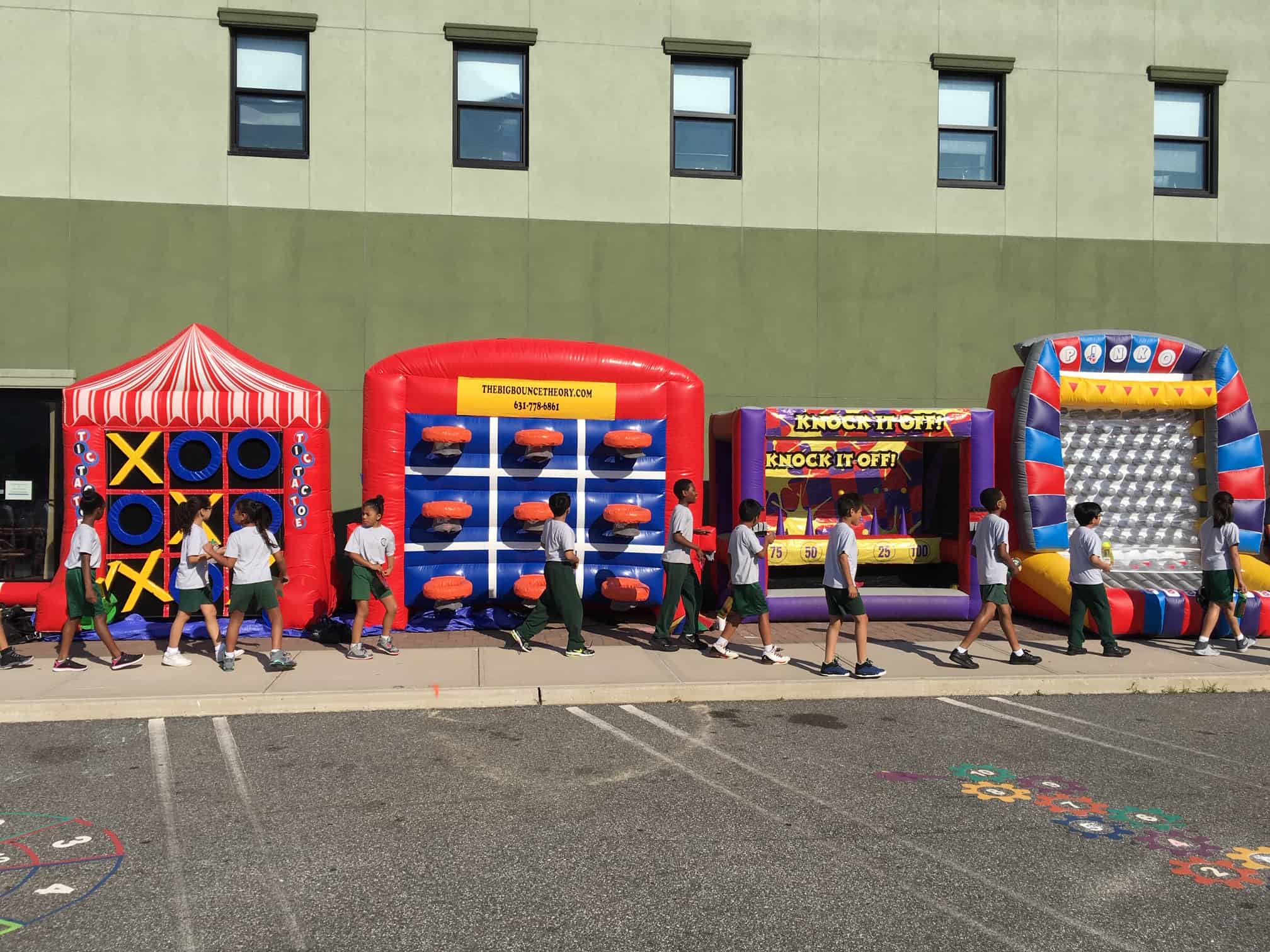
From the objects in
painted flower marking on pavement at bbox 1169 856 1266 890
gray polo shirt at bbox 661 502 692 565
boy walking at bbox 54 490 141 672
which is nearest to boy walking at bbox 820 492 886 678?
gray polo shirt at bbox 661 502 692 565

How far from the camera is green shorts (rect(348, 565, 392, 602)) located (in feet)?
31.8

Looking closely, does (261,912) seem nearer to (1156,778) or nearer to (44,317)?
(1156,778)

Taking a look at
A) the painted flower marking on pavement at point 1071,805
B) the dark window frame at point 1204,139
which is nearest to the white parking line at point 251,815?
the painted flower marking on pavement at point 1071,805

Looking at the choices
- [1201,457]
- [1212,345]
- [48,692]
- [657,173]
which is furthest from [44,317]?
[1212,345]

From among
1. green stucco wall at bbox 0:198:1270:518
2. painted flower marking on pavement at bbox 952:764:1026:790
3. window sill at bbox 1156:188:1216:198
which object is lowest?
painted flower marking on pavement at bbox 952:764:1026:790

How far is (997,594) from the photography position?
9.44 m

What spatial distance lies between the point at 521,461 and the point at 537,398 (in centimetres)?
71

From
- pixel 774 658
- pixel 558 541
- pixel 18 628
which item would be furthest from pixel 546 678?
pixel 18 628

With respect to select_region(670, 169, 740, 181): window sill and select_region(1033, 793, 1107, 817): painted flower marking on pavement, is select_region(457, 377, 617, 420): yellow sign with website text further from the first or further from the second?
select_region(1033, 793, 1107, 817): painted flower marking on pavement

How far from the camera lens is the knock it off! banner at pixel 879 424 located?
38.6 feet

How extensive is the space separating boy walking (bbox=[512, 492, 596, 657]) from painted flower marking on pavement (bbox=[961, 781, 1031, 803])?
4.38 metres

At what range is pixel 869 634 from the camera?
36.5 ft

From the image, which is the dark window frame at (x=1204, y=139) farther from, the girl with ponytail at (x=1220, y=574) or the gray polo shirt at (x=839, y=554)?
the gray polo shirt at (x=839, y=554)

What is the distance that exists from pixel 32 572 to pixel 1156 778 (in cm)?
1250
